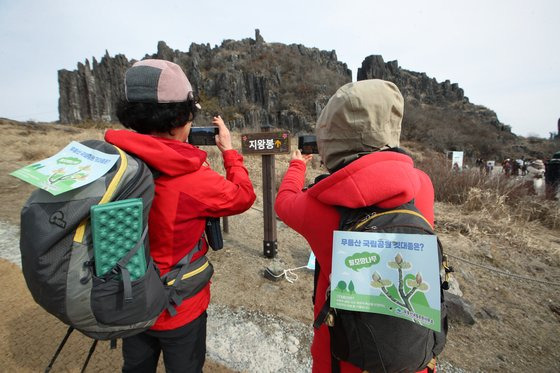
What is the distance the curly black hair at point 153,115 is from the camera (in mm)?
1062

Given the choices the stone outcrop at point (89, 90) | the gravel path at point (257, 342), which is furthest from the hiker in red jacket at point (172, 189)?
the stone outcrop at point (89, 90)

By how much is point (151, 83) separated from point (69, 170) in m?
0.41

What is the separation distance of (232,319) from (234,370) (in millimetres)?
518

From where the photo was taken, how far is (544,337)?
7.73 ft

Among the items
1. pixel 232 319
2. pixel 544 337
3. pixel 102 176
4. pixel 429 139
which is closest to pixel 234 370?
pixel 232 319

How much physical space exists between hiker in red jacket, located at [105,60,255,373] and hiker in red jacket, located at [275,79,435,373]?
35 centimetres

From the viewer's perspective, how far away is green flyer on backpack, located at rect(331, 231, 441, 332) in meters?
0.74

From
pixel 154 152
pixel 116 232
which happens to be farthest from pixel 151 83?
pixel 116 232

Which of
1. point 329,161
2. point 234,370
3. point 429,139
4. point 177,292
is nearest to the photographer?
point 329,161

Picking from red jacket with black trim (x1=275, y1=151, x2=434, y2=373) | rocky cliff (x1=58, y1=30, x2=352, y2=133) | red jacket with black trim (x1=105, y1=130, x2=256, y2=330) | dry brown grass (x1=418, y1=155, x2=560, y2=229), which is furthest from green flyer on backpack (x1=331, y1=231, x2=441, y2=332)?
rocky cliff (x1=58, y1=30, x2=352, y2=133)

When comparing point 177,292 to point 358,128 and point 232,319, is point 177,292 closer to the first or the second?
point 358,128

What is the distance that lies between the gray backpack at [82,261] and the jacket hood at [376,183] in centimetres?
63

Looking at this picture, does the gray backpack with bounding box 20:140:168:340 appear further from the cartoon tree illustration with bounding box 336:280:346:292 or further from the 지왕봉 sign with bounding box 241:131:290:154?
the 지왕봉 sign with bounding box 241:131:290:154

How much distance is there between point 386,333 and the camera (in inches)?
30.4
